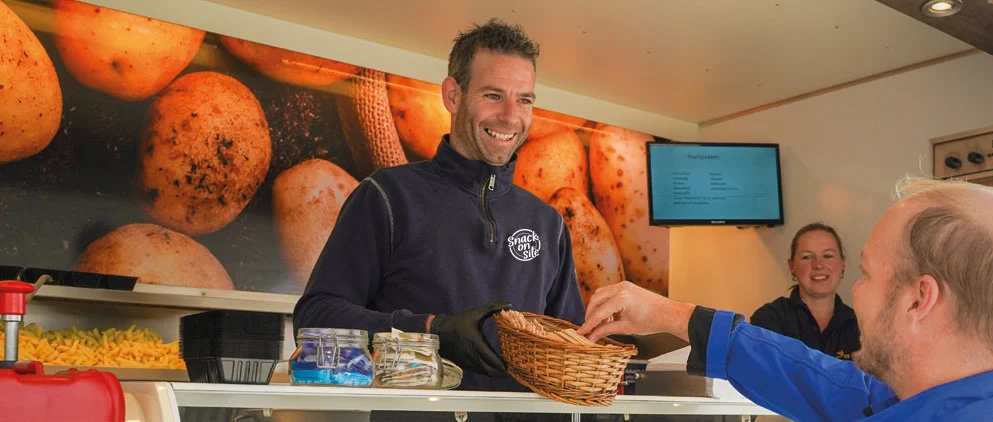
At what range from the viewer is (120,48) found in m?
4.64

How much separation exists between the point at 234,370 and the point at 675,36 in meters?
4.17

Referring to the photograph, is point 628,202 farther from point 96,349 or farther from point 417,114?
point 96,349

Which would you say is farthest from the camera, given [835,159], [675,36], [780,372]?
[835,159]

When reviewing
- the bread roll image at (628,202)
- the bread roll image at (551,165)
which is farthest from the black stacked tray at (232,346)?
the bread roll image at (628,202)

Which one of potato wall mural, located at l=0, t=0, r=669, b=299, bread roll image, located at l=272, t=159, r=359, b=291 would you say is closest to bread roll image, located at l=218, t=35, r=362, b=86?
potato wall mural, located at l=0, t=0, r=669, b=299

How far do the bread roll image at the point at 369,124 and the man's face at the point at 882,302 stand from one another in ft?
13.0

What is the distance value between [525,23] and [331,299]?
10.7ft

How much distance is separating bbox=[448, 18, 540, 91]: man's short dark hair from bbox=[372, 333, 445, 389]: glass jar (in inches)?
37.1

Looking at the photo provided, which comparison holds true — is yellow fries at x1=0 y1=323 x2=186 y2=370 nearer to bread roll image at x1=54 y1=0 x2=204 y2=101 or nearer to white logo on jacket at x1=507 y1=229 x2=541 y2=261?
bread roll image at x1=54 y1=0 x2=204 y2=101

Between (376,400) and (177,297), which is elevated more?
(177,297)

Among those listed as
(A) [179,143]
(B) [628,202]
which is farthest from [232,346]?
(B) [628,202]

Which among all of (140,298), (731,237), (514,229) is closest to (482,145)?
(514,229)

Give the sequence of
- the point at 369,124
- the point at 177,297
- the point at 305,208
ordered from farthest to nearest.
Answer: the point at 369,124 < the point at 305,208 < the point at 177,297

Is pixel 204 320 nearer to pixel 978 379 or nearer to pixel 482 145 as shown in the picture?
pixel 482 145
